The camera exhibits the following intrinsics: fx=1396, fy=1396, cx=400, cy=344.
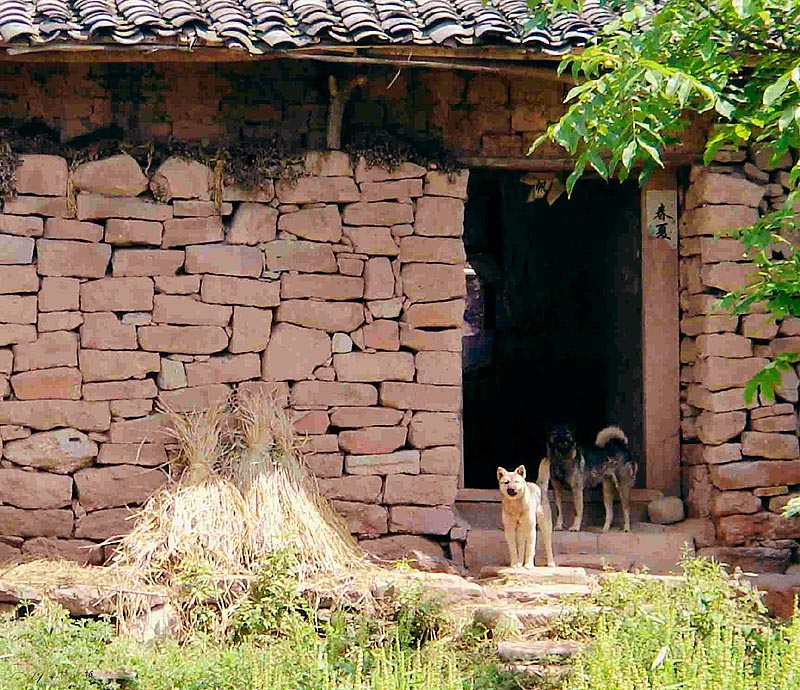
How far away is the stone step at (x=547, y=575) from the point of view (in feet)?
25.9

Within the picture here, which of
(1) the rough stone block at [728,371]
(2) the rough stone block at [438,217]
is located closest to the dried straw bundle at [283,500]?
(2) the rough stone block at [438,217]

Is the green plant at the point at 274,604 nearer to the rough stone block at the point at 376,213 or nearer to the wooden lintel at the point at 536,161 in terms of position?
the rough stone block at the point at 376,213

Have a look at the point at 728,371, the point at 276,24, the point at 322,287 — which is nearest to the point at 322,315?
the point at 322,287

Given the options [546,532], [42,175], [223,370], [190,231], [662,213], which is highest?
[662,213]

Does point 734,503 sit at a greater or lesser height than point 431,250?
lesser

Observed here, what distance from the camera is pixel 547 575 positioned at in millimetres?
7918

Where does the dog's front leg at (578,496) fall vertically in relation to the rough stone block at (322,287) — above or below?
below

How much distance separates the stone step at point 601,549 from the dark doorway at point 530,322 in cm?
231

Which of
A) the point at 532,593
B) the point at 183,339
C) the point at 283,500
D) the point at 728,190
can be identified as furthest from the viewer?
the point at 728,190

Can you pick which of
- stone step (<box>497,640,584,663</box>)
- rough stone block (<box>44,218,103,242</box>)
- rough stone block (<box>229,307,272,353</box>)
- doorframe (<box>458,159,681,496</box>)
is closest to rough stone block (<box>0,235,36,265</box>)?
rough stone block (<box>44,218,103,242</box>)

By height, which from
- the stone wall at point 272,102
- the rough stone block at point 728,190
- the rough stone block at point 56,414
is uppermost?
the stone wall at point 272,102

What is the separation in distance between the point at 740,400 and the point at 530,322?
180 inches

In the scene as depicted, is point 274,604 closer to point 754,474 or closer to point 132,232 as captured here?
point 132,232

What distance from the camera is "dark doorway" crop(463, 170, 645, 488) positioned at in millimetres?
11859
